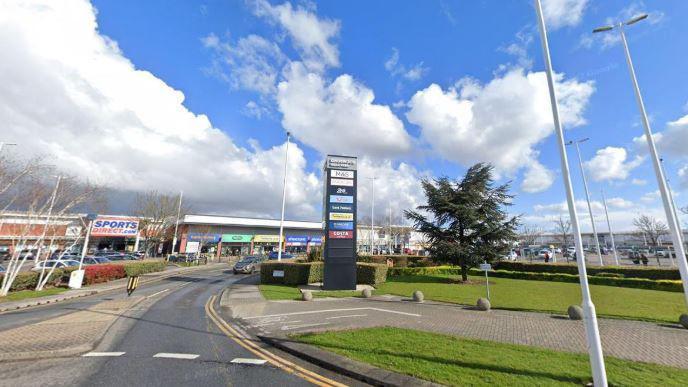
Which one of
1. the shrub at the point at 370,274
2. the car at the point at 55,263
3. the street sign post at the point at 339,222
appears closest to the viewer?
the street sign post at the point at 339,222

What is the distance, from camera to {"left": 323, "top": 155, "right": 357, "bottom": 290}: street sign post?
20547mm

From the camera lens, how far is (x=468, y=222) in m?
25.2

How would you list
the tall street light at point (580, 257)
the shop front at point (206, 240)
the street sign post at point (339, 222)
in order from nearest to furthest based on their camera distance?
the tall street light at point (580, 257), the street sign post at point (339, 222), the shop front at point (206, 240)

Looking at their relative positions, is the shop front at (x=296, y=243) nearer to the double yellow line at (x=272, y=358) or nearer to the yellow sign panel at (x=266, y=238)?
the yellow sign panel at (x=266, y=238)

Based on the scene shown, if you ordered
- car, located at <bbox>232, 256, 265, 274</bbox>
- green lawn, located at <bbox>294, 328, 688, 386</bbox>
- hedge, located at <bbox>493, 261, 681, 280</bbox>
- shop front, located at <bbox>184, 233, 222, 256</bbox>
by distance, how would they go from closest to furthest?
green lawn, located at <bbox>294, 328, 688, 386</bbox>, hedge, located at <bbox>493, 261, 681, 280</bbox>, car, located at <bbox>232, 256, 265, 274</bbox>, shop front, located at <bbox>184, 233, 222, 256</bbox>

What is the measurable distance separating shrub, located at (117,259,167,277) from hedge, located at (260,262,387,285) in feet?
40.3

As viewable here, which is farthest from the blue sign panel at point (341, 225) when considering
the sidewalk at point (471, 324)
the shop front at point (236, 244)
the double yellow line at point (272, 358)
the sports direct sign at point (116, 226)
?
the shop front at point (236, 244)

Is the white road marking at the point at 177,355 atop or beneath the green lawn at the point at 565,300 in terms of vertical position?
beneath

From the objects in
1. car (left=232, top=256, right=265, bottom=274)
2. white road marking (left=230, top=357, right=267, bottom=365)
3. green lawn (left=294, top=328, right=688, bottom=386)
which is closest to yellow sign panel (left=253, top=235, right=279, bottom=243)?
car (left=232, top=256, right=265, bottom=274)

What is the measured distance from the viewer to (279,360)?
713cm

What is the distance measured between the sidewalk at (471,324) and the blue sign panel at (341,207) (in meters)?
7.14

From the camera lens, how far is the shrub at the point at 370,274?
23.3 metres

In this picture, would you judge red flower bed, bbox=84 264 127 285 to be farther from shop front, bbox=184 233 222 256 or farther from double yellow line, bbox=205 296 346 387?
shop front, bbox=184 233 222 256

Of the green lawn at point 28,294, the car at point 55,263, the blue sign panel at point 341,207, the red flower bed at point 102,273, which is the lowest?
the green lawn at point 28,294
